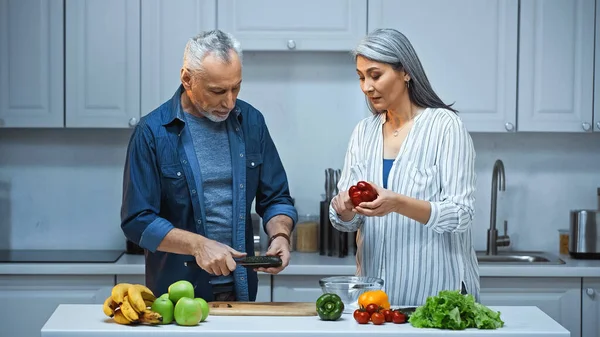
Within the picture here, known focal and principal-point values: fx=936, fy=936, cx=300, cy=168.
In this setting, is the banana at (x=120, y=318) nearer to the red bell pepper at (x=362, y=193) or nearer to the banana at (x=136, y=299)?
the banana at (x=136, y=299)

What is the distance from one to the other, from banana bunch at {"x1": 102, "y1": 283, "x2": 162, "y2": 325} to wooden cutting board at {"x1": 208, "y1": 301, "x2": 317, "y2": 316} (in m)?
0.20

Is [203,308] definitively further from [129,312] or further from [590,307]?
[590,307]

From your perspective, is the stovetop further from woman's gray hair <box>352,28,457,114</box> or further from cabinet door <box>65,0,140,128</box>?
woman's gray hair <box>352,28,457,114</box>

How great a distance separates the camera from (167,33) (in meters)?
4.00

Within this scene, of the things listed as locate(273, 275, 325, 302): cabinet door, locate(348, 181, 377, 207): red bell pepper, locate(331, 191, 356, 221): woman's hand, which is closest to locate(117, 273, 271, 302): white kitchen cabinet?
locate(273, 275, 325, 302): cabinet door

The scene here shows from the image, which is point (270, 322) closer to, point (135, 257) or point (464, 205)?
point (464, 205)

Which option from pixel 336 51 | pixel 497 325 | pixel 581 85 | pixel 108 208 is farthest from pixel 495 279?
pixel 108 208

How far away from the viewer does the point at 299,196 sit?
4.41 metres

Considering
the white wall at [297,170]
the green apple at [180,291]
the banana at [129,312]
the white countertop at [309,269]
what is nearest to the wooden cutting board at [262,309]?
the green apple at [180,291]

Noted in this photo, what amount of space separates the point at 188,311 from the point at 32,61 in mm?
2038

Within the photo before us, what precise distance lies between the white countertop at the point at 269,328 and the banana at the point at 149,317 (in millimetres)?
15

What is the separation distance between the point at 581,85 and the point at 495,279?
0.93m

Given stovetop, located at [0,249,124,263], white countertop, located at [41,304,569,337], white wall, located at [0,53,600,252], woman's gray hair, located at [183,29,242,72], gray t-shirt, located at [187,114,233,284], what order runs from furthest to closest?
white wall, located at [0,53,600,252] → stovetop, located at [0,249,124,263] → gray t-shirt, located at [187,114,233,284] → woman's gray hair, located at [183,29,242,72] → white countertop, located at [41,304,569,337]

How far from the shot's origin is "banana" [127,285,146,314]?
2.39 meters
